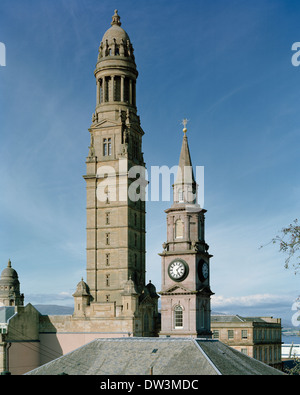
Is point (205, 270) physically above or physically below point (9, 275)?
above

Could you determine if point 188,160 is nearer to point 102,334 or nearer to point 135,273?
point 135,273

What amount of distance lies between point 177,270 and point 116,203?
47.6 ft

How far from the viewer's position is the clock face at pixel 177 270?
71438mm

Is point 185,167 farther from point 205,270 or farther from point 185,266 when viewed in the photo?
point 205,270

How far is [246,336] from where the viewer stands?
90.9 metres

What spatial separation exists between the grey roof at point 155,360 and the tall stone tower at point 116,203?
26.1m

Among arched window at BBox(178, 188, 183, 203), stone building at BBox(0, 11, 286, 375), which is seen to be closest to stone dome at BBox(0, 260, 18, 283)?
stone building at BBox(0, 11, 286, 375)

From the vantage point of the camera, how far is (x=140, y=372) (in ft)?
144

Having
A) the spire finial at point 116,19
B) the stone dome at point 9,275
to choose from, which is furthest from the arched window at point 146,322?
the spire finial at point 116,19

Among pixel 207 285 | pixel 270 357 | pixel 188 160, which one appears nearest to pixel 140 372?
pixel 207 285

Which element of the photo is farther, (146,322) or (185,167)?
(146,322)

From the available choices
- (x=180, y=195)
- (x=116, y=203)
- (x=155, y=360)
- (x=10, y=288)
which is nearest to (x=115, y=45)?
(x=116, y=203)

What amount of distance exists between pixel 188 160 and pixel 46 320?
27.7m

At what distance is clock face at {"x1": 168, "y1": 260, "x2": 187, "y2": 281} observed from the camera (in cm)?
7144
